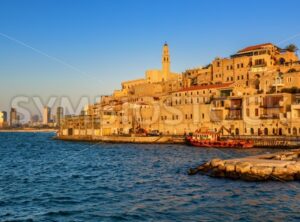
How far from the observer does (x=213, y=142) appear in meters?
59.9

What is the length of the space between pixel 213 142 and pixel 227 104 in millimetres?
13793

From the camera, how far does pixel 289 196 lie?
21859mm

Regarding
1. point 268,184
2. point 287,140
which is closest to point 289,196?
point 268,184

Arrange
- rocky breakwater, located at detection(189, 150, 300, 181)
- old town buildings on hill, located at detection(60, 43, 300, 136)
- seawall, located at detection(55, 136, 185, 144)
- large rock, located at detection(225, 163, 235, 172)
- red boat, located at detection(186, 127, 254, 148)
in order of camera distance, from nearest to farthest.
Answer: rocky breakwater, located at detection(189, 150, 300, 181) → large rock, located at detection(225, 163, 235, 172) → red boat, located at detection(186, 127, 254, 148) → old town buildings on hill, located at detection(60, 43, 300, 136) → seawall, located at detection(55, 136, 185, 144)

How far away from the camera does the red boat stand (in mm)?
56562

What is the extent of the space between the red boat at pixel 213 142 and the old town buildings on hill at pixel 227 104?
7944 millimetres

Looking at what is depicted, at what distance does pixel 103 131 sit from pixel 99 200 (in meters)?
64.0

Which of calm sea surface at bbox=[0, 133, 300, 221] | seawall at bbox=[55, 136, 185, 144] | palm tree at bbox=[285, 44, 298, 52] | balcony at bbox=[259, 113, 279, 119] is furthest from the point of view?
palm tree at bbox=[285, 44, 298, 52]

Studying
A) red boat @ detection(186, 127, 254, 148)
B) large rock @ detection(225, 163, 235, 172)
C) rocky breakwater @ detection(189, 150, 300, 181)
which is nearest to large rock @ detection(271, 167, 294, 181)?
rocky breakwater @ detection(189, 150, 300, 181)

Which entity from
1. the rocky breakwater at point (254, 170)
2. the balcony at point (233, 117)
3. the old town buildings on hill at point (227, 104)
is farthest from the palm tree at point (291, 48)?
the rocky breakwater at point (254, 170)

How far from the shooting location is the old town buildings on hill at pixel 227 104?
64.6 meters

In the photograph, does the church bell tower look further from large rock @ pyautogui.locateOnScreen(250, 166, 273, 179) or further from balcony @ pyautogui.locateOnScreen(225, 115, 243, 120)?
large rock @ pyautogui.locateOnScreen(250, 166, 273, 179)

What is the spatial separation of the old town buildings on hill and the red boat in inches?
313

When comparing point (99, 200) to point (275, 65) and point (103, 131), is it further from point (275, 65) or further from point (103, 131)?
point (275, 65)
